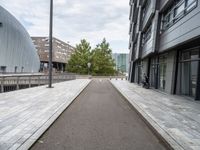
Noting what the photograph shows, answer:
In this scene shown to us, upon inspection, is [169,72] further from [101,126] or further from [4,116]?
[4,116]

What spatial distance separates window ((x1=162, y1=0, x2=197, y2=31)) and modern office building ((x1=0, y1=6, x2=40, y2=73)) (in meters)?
55.3

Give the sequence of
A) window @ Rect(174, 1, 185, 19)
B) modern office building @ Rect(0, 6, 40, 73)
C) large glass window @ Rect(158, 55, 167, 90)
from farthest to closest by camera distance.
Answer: modern office building @ Rect(0, 6, 40, 73) < large glass window @ Rect(158, 55, 167, 90) < window @ Rect(174, 1, 185, 19)

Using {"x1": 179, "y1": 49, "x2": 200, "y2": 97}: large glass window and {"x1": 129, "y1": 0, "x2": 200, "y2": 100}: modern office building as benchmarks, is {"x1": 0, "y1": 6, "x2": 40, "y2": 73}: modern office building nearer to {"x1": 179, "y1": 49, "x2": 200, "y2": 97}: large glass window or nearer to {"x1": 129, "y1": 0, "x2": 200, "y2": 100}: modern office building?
{"x1": 129, "y1": 0, "x2": 200, "y2": 100}: modern office building

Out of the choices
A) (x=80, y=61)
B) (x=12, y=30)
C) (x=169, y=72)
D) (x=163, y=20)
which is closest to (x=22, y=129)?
(x=169, y=72)

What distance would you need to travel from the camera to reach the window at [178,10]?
12625 mm

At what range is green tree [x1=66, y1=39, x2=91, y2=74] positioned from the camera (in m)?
66.6

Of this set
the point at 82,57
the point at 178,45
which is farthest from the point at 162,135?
the point at 82,57

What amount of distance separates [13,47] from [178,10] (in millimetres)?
69889

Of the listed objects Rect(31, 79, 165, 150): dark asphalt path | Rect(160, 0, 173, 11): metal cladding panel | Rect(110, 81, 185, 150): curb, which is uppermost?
Rect(160, 0, 173, 11): metal cladding panel

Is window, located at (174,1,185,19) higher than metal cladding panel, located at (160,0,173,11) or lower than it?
lower

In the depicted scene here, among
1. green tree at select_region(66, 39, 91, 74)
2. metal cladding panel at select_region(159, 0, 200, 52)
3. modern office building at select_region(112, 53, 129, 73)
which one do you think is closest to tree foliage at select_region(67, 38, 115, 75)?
green tree at select_region(66, 39, 91, 74)

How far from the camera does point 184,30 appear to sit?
41.0 feet

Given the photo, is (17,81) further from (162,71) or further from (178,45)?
(178,45)

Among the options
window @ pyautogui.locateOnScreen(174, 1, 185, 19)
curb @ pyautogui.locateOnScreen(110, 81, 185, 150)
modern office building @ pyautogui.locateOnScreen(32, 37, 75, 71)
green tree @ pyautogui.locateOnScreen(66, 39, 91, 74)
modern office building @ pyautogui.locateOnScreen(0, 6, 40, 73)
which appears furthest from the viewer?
modern office building @ pyautogui.locateOnScreen(32, 37, 75, 71)
